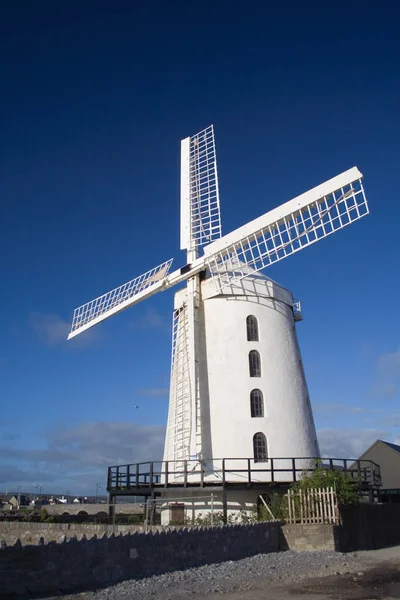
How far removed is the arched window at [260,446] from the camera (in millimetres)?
25859

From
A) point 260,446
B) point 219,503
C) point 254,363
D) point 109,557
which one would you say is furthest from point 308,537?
point 254,363

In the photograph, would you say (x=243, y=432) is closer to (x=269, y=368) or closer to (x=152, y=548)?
(x=269, y=368)

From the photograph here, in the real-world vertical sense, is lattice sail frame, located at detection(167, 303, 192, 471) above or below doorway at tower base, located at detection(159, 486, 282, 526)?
above

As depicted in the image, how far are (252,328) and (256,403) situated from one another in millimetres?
3752

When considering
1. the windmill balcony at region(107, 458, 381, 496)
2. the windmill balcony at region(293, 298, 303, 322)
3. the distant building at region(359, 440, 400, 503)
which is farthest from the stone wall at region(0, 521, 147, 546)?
the distant building at region(359, 440, 400, 503)

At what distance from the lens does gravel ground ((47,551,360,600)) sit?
467 inches

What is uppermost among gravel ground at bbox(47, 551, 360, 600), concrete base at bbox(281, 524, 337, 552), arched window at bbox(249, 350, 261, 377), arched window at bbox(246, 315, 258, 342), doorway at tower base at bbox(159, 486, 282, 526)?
arched window at bbox(246, 315, 258, 342)

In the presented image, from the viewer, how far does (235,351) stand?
2764cm

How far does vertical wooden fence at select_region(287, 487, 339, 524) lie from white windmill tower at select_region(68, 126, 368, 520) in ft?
11.4

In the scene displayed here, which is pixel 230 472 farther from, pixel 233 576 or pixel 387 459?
pixel 387 459

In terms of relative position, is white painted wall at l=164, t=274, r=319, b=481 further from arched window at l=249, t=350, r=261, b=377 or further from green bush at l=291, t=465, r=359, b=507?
green bush at l=291, t=465, r=359, b=507

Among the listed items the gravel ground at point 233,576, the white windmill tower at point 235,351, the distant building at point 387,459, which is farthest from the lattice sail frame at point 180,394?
the distant building at point 387,459

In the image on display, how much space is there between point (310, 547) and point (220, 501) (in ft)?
19.0

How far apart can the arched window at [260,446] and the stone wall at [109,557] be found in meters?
8.10
